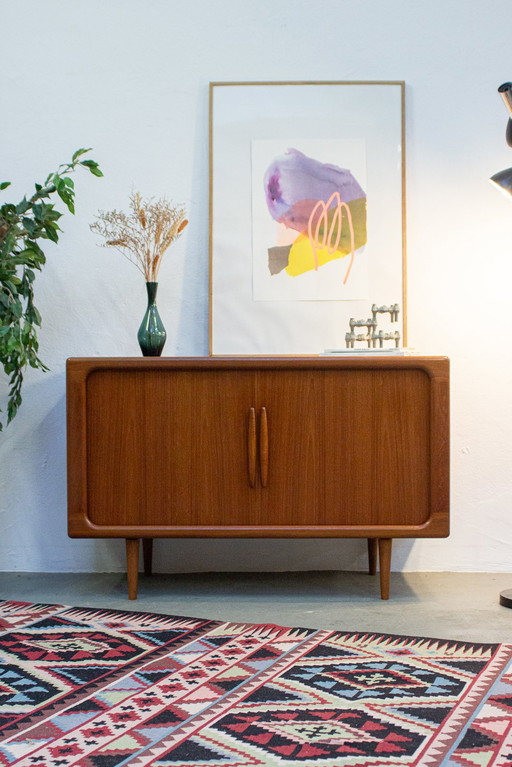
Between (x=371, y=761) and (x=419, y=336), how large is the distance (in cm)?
176

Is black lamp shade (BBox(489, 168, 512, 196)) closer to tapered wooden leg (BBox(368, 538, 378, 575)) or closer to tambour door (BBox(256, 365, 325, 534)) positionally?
tambour door (BBox(256, 365, 325, 534))

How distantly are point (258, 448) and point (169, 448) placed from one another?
260 mm

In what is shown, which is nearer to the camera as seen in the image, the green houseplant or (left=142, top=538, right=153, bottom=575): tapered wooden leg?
the green houseplant

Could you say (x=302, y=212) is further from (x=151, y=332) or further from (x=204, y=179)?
(x=151, y=332)

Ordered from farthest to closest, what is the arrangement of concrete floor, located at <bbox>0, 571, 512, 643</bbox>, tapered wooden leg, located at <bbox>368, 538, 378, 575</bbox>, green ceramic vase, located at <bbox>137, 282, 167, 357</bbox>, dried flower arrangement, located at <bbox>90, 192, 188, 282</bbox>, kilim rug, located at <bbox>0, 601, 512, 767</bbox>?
tapered wooden leg, located at <bbox>368, 538, 378, 575</bbox> → dried flower arrangement, located at <bbox>90, 192, 188, 282</bbox> → green ceramic vase, located at <bbox>137, 282, 167, 357</bbox> → concrete floor, located at <bbox>0, 571, 512, 643</bbox> → kilim rug, located at <bbox>0, 601, 512, 767</bbox>

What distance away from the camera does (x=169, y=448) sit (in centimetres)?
246

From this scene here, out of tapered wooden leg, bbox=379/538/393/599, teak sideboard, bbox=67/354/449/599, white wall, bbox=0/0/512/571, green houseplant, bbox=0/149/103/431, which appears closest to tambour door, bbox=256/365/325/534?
teak sideboard, bbox=67/354/449/599

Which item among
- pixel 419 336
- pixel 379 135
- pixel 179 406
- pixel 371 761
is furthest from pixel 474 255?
pixel 371 761

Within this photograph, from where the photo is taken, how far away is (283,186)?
2887 millimetres

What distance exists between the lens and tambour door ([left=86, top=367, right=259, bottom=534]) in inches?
96.5

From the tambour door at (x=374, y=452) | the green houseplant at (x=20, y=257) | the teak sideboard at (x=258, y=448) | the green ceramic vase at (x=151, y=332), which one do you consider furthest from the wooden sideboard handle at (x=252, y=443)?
the green houseplant at (x=20, y=257)

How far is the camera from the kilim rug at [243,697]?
4.60 feet

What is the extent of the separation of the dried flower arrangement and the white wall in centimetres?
5

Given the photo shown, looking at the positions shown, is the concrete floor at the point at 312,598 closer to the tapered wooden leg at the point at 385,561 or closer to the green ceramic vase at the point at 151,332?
the tapered wooden leg at the point at 385,561
